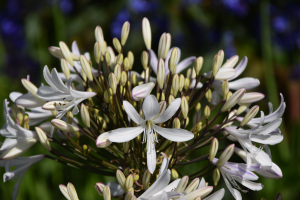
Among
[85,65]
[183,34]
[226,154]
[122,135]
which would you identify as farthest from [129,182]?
[183,34]

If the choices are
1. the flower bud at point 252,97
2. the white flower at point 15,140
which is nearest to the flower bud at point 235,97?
the flower bud at point 252,97

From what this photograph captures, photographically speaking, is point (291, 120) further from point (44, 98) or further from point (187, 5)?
point (44, 98)

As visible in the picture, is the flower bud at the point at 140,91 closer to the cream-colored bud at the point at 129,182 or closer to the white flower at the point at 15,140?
the cream-colored bud at the point at 129,182

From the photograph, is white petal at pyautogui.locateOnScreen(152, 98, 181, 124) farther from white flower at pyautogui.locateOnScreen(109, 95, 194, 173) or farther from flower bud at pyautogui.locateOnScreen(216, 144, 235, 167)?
flower bud at pyautogui.locateOnScreen(216, 144, 235, 167)

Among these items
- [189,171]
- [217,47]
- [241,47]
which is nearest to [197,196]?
[189,171]

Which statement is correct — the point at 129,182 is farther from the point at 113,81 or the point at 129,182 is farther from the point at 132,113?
the point at 113,81

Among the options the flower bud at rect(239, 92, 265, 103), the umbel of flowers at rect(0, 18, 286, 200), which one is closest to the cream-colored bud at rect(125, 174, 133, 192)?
the umbel of flowers at rect(0, 18, 286, 200)
